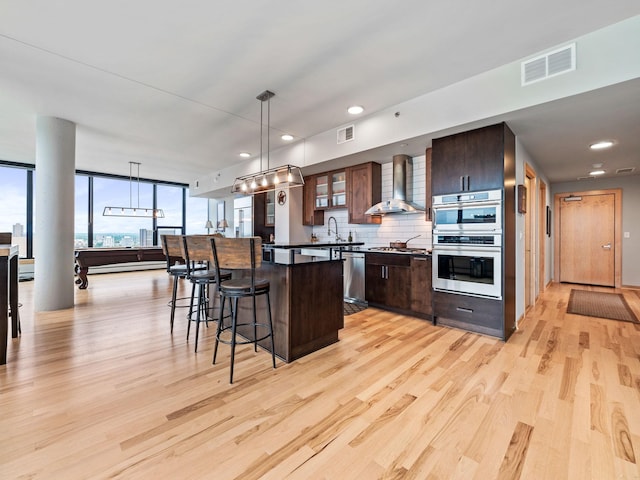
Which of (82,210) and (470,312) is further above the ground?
(82,210)

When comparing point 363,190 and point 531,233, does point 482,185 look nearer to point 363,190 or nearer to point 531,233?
point 363,190

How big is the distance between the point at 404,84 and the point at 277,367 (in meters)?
3.20

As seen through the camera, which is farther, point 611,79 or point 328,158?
point 328,158

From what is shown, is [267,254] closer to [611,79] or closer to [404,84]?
[404,84]

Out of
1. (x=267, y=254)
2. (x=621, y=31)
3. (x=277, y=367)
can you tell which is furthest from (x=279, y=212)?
(x=621, y=31)

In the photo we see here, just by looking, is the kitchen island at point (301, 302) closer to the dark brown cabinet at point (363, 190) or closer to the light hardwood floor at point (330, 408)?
the light hardwood floor at point (330, 408)

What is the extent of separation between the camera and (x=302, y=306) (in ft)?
9.07

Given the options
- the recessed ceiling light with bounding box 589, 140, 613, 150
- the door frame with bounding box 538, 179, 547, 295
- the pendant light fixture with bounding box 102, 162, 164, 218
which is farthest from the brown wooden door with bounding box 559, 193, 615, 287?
the pendant light fixture with bounding box 102, 162, 164, 218

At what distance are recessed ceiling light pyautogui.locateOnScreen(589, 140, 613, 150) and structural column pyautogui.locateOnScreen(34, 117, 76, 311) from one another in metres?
7.57

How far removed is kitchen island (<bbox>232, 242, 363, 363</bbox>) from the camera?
2.66 metres

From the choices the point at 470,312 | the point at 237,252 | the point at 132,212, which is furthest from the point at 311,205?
the point at 132,212

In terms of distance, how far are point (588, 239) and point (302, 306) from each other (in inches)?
294

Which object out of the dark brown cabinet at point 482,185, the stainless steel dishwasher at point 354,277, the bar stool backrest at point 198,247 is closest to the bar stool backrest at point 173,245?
the bar stool backrest at point 198,247

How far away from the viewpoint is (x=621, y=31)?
7.55 feet
